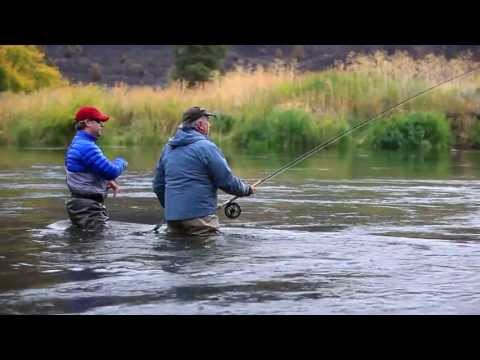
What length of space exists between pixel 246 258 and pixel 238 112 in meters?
18.1

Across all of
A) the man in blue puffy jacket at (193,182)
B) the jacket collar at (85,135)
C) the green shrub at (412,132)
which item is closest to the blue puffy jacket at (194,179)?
the man in blue puffy jacket at (193,182)

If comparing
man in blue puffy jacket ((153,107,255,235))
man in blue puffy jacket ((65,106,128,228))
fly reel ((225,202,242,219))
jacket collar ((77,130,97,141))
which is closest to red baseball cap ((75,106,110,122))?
man in blue puffy jacket ((65,106,128,228))

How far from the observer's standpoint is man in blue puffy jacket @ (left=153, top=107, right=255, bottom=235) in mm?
9875

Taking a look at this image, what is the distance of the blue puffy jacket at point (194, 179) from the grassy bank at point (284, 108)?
47.6ft

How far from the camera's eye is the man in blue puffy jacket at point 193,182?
9875mm

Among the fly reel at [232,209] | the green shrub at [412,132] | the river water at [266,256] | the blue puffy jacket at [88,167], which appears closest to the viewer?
the river water at [266,256]

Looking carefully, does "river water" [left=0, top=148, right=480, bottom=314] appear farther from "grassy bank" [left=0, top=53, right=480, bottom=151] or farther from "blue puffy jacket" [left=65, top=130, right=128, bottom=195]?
"grassy bank" [left=0, top=53, right=480, bottom=151]

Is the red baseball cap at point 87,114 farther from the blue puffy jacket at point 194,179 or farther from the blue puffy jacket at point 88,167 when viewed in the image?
the blue puffy jacket at point 194,179

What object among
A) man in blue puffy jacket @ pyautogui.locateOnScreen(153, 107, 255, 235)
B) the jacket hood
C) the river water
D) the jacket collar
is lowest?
the river water
